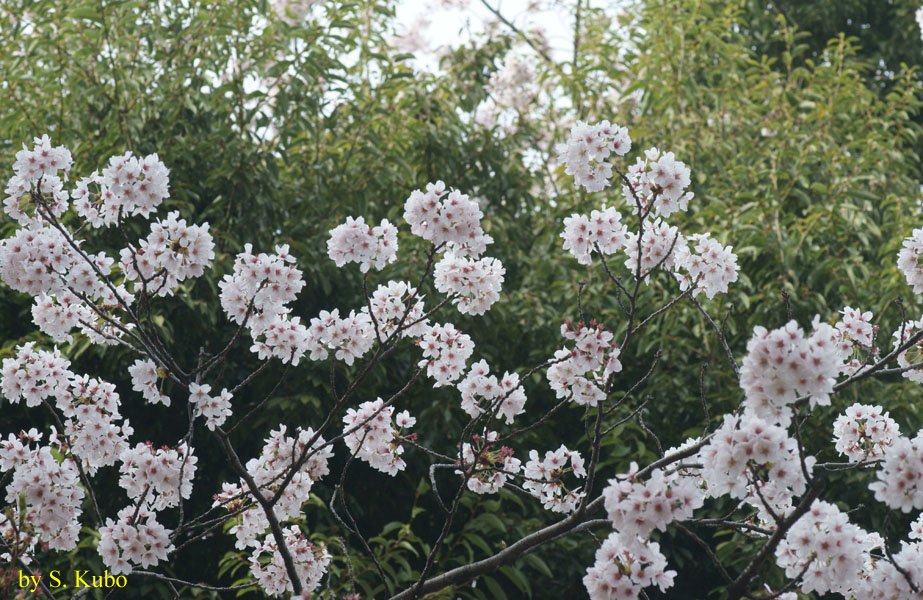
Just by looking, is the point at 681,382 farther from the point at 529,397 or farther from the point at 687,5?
the point at 687,5

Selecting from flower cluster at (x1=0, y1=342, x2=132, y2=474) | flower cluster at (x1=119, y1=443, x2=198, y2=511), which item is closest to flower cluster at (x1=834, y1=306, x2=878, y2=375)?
flower cluster at (x1=119, y1=443, x2=198, y2=511)

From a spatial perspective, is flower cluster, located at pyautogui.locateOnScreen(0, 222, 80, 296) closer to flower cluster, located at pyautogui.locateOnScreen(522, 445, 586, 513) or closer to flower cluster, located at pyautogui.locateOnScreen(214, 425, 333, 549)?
flower cluster, located at pyautogui.locateOnScreen(214, 425, 333, 549)

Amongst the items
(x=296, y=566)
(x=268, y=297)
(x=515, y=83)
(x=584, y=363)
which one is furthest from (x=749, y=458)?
(x=515, y=83)

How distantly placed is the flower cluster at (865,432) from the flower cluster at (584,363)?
61 centimetres

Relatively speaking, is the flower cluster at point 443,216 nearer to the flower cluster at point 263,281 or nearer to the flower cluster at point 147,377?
the flower cluster at point 263,281

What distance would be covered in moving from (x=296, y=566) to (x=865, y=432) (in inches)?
56.7

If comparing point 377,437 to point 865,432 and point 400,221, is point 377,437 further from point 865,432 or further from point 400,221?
point 400,221

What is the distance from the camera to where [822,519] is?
169 centimetres

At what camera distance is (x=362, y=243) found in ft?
7.02

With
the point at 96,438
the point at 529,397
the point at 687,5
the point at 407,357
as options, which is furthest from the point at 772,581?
the point at 687,5

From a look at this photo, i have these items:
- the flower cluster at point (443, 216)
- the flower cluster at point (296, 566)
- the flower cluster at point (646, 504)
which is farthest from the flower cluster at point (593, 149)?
the flower cluster at point (296, 566)

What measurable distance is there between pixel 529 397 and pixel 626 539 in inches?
89.4

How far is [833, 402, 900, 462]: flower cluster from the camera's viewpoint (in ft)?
7.36

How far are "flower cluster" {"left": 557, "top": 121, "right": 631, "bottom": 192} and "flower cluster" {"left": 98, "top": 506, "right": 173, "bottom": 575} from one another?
121 centimetres
